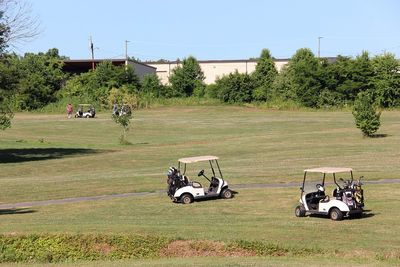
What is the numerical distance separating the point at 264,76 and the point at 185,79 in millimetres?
15789

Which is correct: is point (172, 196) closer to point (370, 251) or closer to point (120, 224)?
point (120, 224)

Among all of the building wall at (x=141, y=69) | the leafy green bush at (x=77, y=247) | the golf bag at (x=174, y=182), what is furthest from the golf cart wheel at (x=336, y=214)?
the building wall at (x=141, y=69)

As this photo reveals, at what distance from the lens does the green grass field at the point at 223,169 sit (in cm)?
2270

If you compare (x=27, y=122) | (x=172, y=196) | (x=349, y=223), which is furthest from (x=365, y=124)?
(x=27, y=122)

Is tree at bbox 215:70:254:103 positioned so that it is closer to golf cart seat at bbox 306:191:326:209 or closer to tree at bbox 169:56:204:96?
tree at bbox 169:56:204:96

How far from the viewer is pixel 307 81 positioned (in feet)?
320

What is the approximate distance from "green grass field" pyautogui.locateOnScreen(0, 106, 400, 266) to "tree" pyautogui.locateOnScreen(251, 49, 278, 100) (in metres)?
16.1

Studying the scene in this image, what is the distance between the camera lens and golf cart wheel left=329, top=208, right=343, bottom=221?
2598cm

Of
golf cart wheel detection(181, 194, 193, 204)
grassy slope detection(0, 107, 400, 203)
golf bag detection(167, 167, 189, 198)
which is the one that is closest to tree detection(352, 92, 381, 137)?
grassy slope detection(0, 107, 400, 203)

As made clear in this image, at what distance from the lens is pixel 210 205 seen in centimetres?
3075

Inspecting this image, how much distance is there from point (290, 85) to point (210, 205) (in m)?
75.4

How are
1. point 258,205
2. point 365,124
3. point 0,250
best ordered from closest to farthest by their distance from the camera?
point 0,250 < point 258,205 < point 365,124

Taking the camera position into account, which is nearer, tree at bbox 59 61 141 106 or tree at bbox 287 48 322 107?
tree at bbox 287 48 322 107

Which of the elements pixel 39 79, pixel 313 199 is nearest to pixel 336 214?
pixel 313 199
